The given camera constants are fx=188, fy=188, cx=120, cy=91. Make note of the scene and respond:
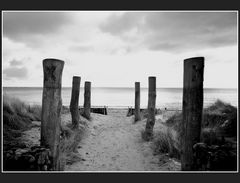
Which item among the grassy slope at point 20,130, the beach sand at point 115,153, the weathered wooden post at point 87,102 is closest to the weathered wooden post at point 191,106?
the beach sand at point 115,153

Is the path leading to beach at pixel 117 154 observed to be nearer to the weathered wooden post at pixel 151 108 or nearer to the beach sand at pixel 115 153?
the beach sand at pixel 115 153

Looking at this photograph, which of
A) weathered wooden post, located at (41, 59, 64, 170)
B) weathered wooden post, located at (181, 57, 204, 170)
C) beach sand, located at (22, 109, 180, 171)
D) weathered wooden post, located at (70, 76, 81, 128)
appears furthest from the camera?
weathered wooden post, located at (70, 76, 81, 128)

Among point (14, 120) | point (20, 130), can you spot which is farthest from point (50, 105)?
point (14, 120)

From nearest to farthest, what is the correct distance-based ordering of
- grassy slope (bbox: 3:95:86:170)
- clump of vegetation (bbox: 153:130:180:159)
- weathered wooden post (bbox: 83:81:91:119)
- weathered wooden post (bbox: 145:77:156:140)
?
1. grassy slope (bbox: 3:95:86:170)
2. clump of vegetation (bbox: 153:130:180:159)
3. weathered wooden post (bbox: 145:77:156:140)
4. weathered wooden post (bbox: 83:81:91:119)

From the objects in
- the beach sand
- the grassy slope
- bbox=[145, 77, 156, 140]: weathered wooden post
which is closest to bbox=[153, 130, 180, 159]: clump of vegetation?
the beach sand

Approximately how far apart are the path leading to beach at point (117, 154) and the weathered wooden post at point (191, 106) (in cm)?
98

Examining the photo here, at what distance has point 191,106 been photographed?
152 inches

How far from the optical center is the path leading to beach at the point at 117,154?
5.01m

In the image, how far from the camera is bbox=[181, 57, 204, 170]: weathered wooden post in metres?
3.80

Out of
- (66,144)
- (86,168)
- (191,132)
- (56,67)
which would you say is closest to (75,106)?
(66,144)

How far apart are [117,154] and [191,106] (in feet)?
10.3

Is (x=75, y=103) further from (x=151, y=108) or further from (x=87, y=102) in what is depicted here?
(x=151, y=108)

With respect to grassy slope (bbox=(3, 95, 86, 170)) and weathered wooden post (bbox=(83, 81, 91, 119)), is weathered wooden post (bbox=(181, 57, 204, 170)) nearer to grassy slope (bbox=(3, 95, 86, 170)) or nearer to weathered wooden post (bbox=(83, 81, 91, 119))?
grassy slope (bbox=(3, 95, 86, 170))

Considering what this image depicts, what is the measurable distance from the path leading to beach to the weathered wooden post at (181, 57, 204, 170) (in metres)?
0.98
